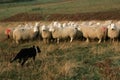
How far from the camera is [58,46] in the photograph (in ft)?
55.9

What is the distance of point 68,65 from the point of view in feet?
38.7

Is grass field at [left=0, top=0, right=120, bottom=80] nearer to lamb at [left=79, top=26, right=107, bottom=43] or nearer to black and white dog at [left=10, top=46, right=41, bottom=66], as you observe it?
black and white dog at [left=10, top=46, right=41, bottom=66]

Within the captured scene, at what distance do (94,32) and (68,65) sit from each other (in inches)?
275

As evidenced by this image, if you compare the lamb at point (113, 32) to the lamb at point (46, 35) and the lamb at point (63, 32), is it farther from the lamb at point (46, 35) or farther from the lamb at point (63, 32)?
the lamb at point (46, 35)

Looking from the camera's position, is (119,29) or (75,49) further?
(119,29)

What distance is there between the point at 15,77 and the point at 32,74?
61 centimetres

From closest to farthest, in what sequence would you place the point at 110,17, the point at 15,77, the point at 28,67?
the point at 15,77
the point at 28,67
the point at 110,17

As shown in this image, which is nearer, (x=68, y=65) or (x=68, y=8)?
(x=68, y=65)

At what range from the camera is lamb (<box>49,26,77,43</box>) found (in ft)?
60.9

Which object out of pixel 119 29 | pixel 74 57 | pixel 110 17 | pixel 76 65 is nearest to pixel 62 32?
pixel 119 29

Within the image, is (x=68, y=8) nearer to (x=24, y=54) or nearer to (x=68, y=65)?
(x=24, y=54)

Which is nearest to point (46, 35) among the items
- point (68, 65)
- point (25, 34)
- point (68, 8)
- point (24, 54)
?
point (25, 34)

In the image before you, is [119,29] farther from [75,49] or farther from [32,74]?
[32,74]

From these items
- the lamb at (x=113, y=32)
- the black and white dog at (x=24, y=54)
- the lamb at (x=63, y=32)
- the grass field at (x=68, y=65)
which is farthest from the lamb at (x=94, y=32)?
the black and white dog at (x=24, y=54)
